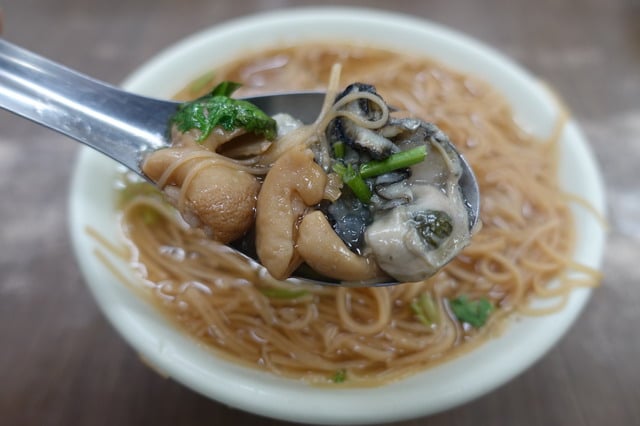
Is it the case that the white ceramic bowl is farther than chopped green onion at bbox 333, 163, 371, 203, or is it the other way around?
the white ceramic bowl

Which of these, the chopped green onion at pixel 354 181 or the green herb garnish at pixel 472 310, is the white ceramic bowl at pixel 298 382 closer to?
the green herb garnish at pixel 472 310

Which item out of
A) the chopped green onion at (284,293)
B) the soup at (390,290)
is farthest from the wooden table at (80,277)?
the chopped green onion at (284,293)

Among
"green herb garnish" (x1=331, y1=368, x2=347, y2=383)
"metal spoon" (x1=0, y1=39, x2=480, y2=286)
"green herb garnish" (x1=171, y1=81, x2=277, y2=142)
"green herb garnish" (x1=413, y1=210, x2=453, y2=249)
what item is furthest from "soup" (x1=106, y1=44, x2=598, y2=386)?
"green herb garnish" (x1=413, y1=210, x2=453, y2=249)

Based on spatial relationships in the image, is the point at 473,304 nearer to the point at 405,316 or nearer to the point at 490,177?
the point at 405,316

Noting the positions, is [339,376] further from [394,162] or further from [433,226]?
[394,162]

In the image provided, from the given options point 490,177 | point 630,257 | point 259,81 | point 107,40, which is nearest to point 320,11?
point 259,81

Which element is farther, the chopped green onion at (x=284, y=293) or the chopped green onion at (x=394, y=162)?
the chopped green onion at (x=284, y=293)

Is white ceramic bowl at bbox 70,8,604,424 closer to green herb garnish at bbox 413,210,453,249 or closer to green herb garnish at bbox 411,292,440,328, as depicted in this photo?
green herb garnish at bbox 411,292,440,328
